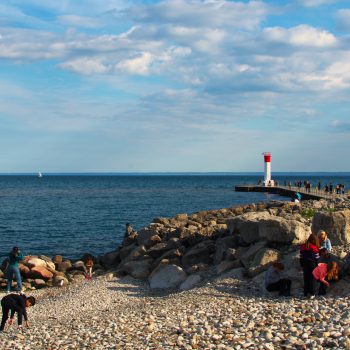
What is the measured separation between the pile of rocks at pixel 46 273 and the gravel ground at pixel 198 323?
491 centimetres

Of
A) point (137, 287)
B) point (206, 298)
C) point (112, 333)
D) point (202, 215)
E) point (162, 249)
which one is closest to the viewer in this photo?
point (112, 333)

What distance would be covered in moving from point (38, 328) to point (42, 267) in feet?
31.8

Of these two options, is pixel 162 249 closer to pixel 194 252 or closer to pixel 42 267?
pixel 194 252

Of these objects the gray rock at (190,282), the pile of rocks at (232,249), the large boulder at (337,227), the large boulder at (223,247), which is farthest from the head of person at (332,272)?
the large boulder at (223,247)

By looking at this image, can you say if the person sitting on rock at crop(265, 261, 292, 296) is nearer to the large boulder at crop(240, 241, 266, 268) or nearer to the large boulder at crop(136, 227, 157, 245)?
the large boulder at crop(240, 241, 266, 268)

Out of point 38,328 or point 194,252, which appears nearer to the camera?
point 38,328

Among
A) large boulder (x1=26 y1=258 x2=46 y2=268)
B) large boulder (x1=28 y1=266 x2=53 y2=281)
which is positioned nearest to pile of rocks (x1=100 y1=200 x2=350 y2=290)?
large boulder (x1=28 y1=266 x2=53 y2=281)

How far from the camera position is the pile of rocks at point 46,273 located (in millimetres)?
21125

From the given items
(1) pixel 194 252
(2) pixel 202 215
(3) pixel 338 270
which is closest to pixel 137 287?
(1) pixel 194 252

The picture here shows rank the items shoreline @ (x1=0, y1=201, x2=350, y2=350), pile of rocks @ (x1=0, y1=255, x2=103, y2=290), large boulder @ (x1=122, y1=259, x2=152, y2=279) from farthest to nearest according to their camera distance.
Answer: pile of rocks @ (x1=0, y1=255, x2=103, y2=290) < large boulder @ (x1=122, y1=259, x2=152, y2=279) < shoreline @ (x1=0, y1=201, x2=350, y2=350)

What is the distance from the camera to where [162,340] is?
1061 cm

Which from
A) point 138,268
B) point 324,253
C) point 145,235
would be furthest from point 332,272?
point 145,235

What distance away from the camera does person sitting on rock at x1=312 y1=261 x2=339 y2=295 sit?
12.9m

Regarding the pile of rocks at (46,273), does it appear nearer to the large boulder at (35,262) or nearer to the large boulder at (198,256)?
the large boulder at (35,262)
